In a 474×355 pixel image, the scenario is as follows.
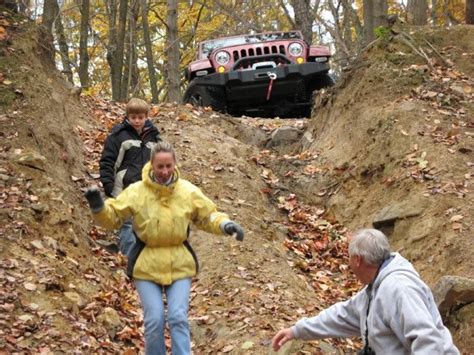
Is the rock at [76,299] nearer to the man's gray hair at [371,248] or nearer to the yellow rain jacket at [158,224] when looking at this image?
the yellow rain jacket at [158,224]

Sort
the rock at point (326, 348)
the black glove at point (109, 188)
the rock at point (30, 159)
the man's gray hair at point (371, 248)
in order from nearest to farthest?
the man's gray hair at point (371, 248)
the rock at point (326, 348)
the black glove at point (109, 188)
the rock at point (30, 159)

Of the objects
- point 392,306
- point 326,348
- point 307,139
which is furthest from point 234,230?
point 307,139

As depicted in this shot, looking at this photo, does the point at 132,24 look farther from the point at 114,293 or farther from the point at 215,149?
the point at 114,293

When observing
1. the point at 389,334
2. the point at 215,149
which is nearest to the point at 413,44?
the point at 215,149

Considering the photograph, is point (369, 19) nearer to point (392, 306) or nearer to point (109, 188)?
point (109, 188)

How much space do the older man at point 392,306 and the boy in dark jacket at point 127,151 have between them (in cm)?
338

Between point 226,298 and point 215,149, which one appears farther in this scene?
point 215,149

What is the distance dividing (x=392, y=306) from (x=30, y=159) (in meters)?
5.24

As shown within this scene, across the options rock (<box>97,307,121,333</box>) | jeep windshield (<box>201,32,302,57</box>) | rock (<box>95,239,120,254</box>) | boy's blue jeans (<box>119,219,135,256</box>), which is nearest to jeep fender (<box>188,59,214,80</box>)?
jeep windshield (<box>201,32,302,57</box>)

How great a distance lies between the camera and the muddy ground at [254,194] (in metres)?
5.78

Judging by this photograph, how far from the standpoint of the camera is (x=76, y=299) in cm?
577

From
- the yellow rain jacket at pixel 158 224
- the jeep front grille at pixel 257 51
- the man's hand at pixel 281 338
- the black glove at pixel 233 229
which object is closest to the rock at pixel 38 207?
the yellow rain jacket at pixel 158 224

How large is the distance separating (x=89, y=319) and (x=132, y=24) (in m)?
17.0

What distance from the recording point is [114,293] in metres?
6.42
